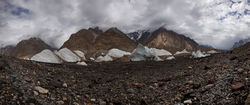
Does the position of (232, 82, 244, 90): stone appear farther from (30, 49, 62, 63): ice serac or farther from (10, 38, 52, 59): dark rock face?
(10, 38, 52, 59): dark rock face

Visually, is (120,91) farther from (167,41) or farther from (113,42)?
(167,41)

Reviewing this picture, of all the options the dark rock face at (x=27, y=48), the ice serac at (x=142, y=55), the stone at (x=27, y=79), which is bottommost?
the stone at (x=27, y=79)

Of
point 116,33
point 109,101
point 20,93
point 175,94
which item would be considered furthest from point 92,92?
point 116,33

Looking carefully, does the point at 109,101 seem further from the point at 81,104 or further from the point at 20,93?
the point at 20,93

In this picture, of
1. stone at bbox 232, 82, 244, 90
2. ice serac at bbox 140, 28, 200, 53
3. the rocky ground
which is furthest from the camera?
ice serac at bbox 140, 28, 200, 53

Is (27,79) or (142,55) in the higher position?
(142,55)

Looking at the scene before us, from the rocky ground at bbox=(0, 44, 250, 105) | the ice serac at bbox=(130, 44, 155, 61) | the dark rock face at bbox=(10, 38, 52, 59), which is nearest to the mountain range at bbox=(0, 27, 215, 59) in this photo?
the dark rock face at bbox=(10, 38, 52, 59)

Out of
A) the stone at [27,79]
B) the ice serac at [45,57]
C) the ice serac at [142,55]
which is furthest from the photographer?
the ice serac at [142,55]

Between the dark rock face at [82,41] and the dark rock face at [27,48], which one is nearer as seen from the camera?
the dark rock face at [82,41]

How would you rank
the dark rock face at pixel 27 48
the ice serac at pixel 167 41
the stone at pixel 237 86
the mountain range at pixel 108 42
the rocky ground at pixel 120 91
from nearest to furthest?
the rocky ground at pixel 120 91
the stone at pixel 237 86
the mountain range at pixel 108 42
the ice serac at pixel 167 41
the dark rock face at pixel 27 48

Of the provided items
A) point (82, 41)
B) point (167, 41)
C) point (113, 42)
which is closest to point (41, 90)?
point (113, 42)

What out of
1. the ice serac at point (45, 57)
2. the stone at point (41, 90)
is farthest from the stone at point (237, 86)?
the ice serac at point (45, 57)

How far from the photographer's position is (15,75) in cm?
518

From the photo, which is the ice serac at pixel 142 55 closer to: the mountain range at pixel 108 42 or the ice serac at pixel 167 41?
the mountain range at pixel 108 42
